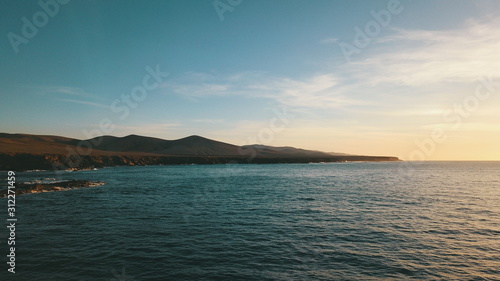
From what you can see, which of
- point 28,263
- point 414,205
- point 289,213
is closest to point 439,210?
point 414,205

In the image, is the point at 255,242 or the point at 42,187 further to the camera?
the point at 42,187

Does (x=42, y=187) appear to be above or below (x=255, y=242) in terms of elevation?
above

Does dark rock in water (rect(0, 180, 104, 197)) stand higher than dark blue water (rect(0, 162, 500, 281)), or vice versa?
dark rock in water (rect(0, 180, 104, 197))

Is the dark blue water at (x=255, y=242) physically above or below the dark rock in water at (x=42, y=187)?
below

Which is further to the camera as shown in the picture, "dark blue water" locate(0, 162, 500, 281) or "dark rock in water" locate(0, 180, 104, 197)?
"dark rock in water" locate(0, 180, 104, 197)

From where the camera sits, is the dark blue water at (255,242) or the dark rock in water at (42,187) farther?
the dark rock in water at (42,187)

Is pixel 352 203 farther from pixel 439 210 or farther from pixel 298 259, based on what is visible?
pixel 298 259

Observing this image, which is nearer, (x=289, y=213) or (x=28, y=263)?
(x=28, y=263)

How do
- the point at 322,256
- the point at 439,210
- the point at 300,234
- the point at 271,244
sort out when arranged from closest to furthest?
1. the point at 322,256
2. the point at 271,244
3. the point at 300,234
4. the point at 439,210

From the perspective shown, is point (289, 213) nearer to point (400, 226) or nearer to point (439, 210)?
point (400, 226)

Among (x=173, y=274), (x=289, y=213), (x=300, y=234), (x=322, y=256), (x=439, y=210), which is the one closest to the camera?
(x=173, y=274)

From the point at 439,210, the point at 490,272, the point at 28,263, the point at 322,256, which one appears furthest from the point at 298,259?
the point at 439,210

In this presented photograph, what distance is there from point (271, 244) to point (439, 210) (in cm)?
2858

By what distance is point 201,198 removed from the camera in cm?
4831
